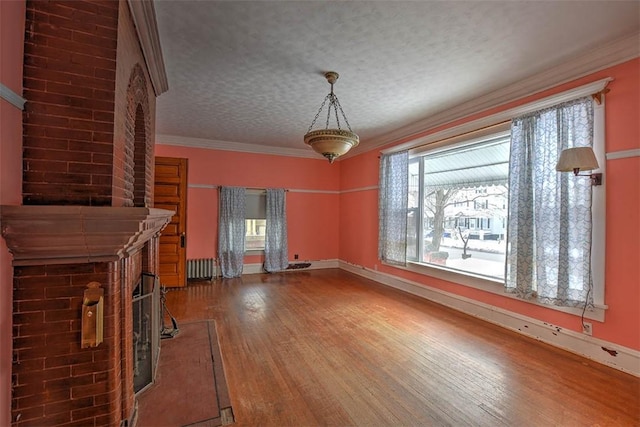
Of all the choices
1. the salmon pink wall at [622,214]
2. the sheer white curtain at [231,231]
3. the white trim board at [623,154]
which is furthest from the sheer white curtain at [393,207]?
the sheer white curtain at [231,231]

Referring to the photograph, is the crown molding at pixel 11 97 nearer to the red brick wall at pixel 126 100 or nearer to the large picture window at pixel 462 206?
the red brick wall at pixel 126 100

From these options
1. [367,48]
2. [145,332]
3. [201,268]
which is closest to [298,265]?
[201,268]

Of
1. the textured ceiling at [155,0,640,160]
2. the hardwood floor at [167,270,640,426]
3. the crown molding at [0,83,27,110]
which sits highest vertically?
the textured ceiling at [155,0,640,160]

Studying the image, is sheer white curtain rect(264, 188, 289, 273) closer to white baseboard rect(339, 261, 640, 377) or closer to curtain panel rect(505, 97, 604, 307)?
white baseboard rect(339, 261, 640, 377)

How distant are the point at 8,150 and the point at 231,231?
4.95m

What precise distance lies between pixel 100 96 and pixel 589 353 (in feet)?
14.9

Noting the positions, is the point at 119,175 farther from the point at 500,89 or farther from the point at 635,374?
the point at 635,374

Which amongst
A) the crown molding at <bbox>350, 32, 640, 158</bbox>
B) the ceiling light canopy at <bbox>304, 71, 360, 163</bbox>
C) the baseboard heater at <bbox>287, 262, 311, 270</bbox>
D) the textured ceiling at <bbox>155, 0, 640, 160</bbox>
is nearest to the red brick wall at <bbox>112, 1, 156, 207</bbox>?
the textured ceiling at <bbox>155, 0, 640, 160</bbox>

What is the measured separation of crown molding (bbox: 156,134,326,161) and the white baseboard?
384 cm

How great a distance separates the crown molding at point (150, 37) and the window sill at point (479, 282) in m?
4.51

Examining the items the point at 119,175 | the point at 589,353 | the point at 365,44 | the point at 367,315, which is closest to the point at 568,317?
the point at 589,353

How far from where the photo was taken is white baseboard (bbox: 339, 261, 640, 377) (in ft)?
8.53

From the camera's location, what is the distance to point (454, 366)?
2.69 metres

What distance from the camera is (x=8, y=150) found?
1.38 metres
